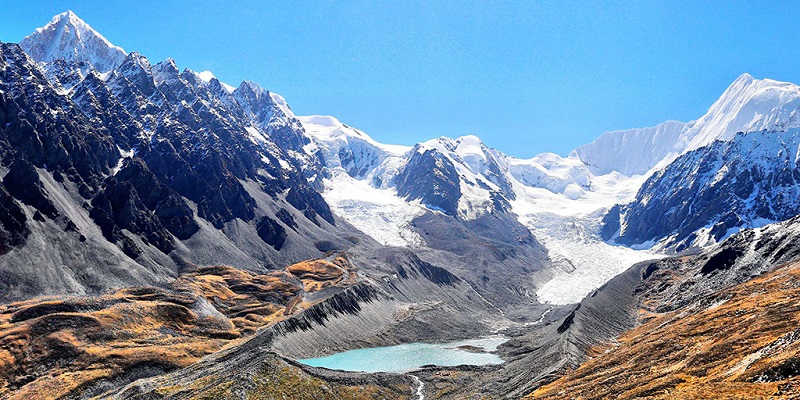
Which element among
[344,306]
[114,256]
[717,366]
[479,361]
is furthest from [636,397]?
[114,256]

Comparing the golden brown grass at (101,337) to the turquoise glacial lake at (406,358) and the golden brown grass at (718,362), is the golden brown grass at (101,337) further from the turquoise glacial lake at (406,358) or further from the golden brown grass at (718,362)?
the golden brown grass at (718,362)

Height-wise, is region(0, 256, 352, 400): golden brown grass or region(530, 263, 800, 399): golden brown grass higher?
region(0, 256, 352, 400): golden brown grass

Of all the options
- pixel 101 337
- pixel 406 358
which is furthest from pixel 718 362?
pixel 101 337

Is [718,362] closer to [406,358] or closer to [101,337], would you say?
[406,358]

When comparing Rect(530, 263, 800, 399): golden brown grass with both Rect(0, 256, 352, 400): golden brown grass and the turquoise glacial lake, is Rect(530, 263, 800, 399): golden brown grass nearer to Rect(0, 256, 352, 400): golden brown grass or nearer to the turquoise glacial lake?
the turquoise glacial lake

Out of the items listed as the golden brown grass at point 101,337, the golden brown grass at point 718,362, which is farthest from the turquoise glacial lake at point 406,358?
the golden brown grass at point 718,362

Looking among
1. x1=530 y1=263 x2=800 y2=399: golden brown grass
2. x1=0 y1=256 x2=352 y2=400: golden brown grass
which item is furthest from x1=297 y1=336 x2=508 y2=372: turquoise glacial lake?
x1=530 y1=263 x2=800 y2=399: golden brown grass

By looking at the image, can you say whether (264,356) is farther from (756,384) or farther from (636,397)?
(756,384)

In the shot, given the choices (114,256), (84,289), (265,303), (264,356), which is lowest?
(264,356)

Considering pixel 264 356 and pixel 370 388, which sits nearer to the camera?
pixel 264 356
